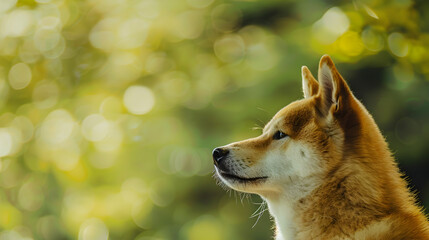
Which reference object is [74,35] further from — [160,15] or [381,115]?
[381,115]

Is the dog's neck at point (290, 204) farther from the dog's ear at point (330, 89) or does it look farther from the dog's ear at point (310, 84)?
the dog's ear at point (310, 84)

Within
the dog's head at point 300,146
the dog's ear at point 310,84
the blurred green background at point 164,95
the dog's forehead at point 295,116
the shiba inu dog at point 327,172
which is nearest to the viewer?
the shiba inu dog at point 327,172

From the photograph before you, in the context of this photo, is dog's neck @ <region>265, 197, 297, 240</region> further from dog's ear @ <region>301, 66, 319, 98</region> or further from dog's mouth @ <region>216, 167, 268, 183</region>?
dog's ear @ <region>301, 66, 319, 98</region>

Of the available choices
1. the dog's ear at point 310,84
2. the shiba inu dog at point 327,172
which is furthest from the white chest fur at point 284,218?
the dog's ear at point 310,84

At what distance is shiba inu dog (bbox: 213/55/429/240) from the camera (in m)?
1.79

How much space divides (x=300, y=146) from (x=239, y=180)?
10.9 inches

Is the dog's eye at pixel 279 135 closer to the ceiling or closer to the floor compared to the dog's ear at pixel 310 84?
closer to the floor

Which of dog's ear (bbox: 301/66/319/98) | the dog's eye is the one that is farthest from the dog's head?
dog's ear (bbox: 301/66/319/98)

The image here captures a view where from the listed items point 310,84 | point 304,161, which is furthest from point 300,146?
point 310,84

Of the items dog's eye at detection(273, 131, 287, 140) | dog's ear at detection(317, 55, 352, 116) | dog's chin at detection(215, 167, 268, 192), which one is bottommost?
dog's chin at detection(215, 167, 268, 192)

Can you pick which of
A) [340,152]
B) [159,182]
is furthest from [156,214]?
[340,152]

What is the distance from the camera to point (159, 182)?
170 inches

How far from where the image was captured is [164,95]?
15.0 feet

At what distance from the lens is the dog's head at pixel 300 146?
1.92 m
